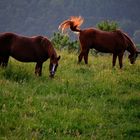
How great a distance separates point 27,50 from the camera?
15.9 m

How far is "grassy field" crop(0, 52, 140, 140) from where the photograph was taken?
9547mm

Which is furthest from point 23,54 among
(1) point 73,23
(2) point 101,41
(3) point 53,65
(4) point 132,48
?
(4) point 132,48

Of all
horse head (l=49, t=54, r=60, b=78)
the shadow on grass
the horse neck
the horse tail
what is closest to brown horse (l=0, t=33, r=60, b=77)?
horse head (l=49, t=54, r=60, b=78)

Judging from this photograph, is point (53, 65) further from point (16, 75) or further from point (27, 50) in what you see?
point (16, 75)

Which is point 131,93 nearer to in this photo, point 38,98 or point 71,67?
point 38,98

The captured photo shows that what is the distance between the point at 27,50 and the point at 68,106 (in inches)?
192

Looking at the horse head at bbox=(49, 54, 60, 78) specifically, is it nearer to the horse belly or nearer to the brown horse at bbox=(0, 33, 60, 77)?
the brown horse at bbox=(0, 33, 60, 77)

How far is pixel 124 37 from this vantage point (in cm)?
2114

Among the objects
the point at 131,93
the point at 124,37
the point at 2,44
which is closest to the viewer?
the point at 131,93

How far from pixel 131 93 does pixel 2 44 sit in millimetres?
5225

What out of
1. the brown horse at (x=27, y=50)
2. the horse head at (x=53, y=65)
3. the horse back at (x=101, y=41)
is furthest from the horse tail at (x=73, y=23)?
the horse head at (x=53, y=65)

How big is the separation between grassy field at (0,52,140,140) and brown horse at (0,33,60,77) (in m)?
0.48

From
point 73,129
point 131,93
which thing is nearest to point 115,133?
point 73,129

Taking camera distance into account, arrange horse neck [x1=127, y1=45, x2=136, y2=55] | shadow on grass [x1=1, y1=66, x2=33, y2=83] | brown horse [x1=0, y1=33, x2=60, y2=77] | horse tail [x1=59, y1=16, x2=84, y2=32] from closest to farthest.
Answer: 1. shadow on grass [x1=1, y1=66, x2=33, y2=83]
2. brown horse [x1=0, y1=33, x2=60, y2=77]
3. horse tail [x1=59, y1=16, x2=84, y2=32]
4. horse neck [x1=127, y1=45, x2=136, y2=55]
